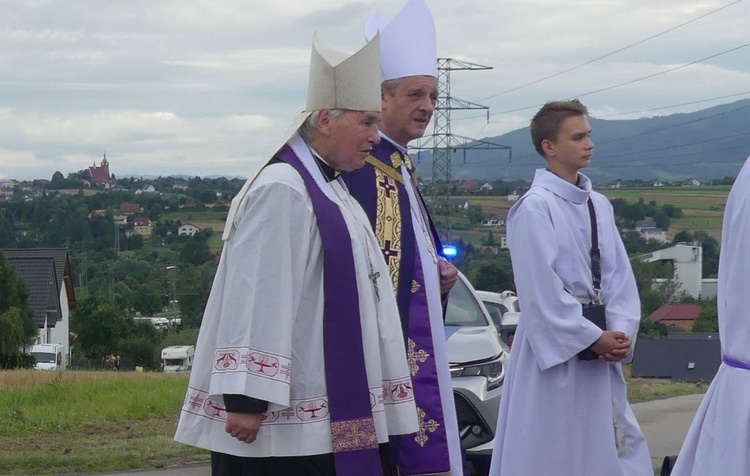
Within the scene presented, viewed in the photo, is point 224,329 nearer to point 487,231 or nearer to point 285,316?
point 285,316

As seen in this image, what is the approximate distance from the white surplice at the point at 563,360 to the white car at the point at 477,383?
7.50ft

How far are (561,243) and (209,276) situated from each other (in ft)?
167

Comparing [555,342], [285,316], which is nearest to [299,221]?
[285,316]

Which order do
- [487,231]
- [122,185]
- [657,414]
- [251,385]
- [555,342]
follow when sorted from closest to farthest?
[251,385] < [555,342] < [657,414] < [487,231] < [122,185]

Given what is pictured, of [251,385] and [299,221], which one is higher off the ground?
[299,221]

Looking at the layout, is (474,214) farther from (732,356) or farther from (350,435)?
(350,435)

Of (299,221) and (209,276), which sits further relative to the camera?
(209,276)

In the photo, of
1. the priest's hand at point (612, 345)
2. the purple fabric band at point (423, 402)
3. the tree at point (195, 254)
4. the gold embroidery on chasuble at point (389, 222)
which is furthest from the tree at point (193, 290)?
the purple fabric band at point (423, 402)

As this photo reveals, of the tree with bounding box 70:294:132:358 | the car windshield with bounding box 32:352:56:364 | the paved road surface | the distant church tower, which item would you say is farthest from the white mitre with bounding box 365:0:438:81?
the distant church tower

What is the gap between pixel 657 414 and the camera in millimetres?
11453

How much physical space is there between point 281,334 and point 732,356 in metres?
1.48

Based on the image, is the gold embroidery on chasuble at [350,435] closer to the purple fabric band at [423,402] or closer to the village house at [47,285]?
the purple fabric band at [423,402]

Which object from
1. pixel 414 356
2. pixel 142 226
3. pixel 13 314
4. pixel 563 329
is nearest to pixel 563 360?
pixel 563 329

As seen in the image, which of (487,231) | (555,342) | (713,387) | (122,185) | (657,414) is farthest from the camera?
(122,185)
